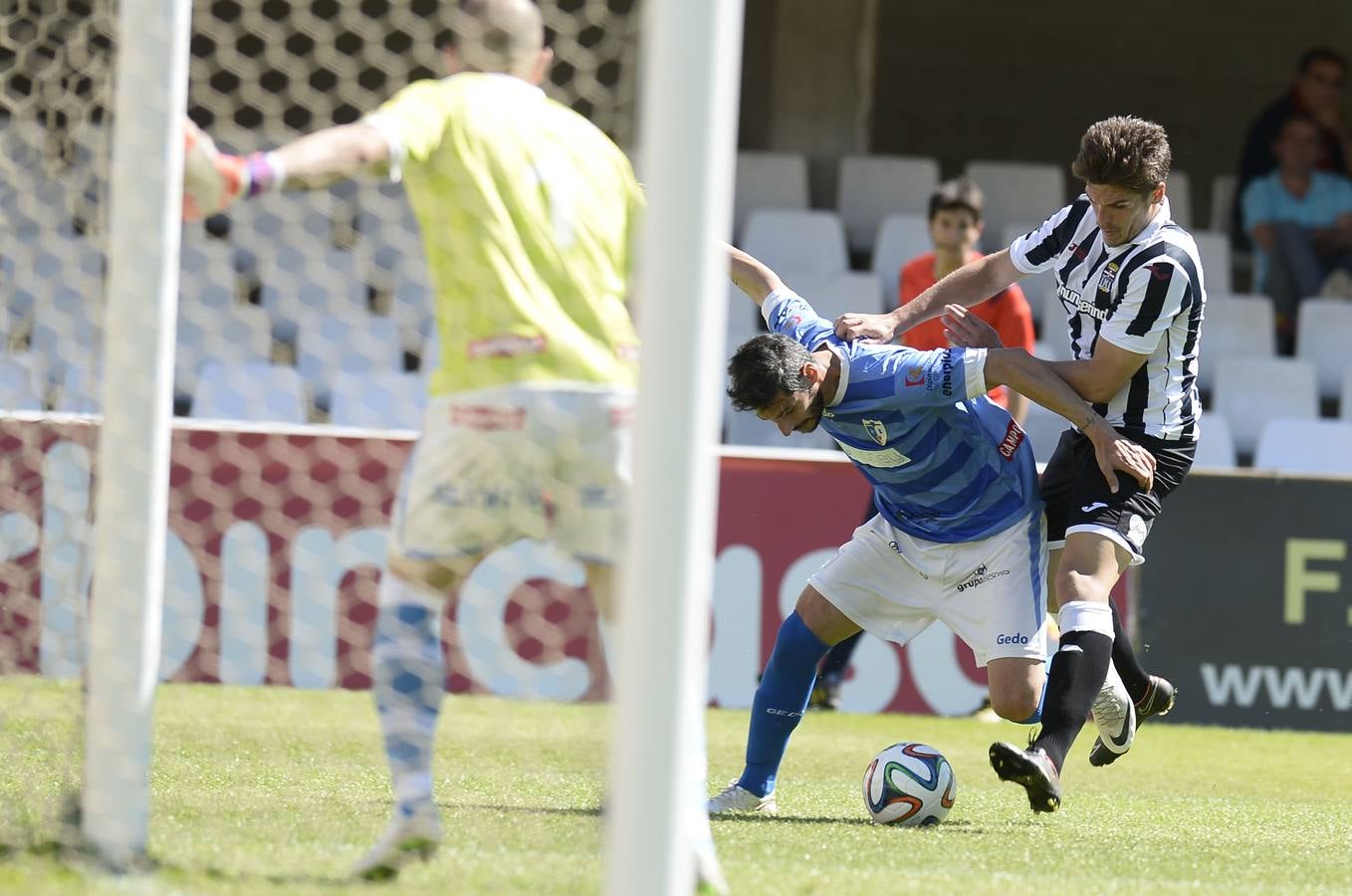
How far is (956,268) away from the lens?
761cm

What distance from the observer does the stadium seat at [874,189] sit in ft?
40.9

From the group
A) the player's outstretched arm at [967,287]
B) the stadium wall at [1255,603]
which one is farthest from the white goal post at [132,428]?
the stadium wall at [1255,603]

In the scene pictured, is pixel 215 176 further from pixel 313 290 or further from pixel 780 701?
pixel 313 290

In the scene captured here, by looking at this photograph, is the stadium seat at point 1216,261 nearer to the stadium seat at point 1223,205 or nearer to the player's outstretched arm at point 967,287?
the stadium seat at point 1223,205

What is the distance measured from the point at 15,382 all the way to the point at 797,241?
18.1 feet

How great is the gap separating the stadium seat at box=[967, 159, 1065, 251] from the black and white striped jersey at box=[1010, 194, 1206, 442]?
22.4 feet

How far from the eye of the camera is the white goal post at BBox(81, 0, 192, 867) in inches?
144

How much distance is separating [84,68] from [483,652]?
4.11 m

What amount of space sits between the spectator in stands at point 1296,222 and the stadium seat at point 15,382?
307 inches

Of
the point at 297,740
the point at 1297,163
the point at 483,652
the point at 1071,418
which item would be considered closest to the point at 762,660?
the point at 483,652

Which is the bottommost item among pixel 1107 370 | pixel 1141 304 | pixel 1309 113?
pixel 1107 370

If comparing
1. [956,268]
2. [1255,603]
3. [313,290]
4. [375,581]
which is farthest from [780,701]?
[313,290]

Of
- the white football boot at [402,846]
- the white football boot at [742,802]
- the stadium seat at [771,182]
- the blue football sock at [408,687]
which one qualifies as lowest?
the white football boot at [742,802]

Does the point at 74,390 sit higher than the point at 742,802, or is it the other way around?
the point at 74,390
